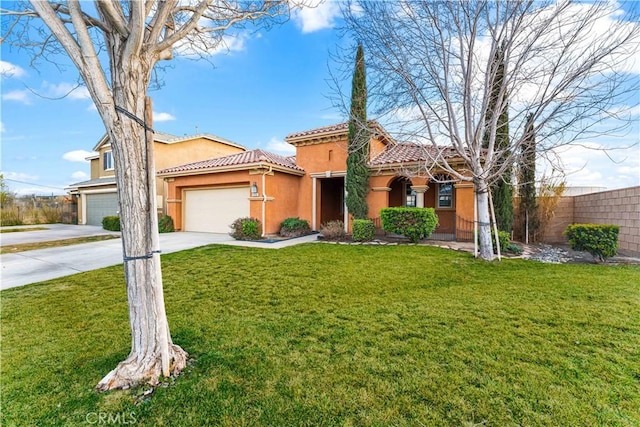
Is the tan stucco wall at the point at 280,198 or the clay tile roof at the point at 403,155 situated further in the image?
the tan stucco wall at the point at 280,198

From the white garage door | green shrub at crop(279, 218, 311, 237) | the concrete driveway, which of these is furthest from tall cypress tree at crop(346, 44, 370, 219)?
the concrete driveway

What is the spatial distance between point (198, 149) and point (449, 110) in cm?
1630

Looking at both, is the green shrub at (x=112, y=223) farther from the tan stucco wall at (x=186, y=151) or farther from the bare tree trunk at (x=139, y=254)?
the bare tree trunk at (x=139, y=254)

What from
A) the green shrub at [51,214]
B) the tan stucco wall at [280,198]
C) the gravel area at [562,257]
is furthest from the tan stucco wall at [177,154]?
the gravel area at [562,257]

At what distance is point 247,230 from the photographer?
10.8m

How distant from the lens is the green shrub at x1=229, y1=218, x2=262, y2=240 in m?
10.8

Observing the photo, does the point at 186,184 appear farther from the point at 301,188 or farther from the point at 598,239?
the point at 598,239

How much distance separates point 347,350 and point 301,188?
10901mm

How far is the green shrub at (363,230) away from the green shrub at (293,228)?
279 centimetres

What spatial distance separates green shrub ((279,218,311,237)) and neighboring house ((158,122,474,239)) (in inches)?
16.8

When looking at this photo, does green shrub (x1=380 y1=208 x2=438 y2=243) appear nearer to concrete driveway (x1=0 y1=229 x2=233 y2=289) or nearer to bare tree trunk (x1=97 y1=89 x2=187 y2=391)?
concrete driveway (x1=0 y1=229 x2=233 y2=289)

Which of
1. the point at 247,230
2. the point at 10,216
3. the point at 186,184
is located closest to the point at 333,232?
the point at 247,230

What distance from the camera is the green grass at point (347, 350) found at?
209cm

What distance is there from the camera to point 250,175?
1163 centimetres
